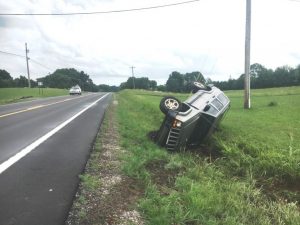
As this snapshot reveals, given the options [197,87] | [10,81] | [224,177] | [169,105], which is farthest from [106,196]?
[10,81]

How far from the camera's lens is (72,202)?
4.75m

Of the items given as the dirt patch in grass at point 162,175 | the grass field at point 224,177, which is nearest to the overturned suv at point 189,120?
the grass field at point 224,177

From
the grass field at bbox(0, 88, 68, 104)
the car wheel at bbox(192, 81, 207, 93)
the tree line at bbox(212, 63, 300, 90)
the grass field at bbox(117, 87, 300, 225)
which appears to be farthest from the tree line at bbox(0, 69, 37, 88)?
the grass field at bbox(117, 87, 300, 225)

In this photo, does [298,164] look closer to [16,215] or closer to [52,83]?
[16,215]

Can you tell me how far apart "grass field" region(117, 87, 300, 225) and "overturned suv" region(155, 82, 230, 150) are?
34cm

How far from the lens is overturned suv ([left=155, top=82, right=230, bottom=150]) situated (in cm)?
910

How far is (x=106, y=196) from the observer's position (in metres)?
5.18

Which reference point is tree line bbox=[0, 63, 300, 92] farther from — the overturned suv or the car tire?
the overturned suv

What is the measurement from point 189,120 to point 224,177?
210 centimetres

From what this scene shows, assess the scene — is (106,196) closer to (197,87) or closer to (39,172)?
(39,172)

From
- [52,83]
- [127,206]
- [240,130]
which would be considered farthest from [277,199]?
[52,83]

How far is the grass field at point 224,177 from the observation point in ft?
16.6

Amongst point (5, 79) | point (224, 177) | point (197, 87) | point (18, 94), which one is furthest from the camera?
point (5, 79)

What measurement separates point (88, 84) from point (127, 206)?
172m
